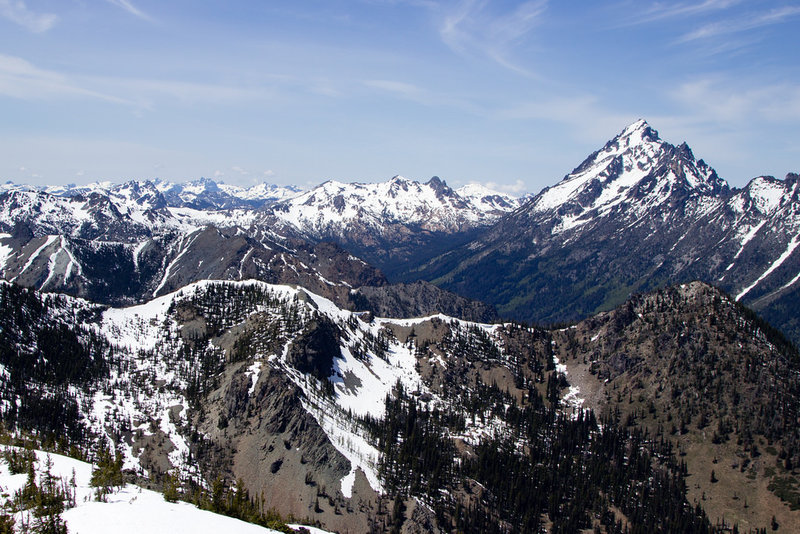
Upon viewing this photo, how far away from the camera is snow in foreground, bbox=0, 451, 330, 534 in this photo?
8350cm

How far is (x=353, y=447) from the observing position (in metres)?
187

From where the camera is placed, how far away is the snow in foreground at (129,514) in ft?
274

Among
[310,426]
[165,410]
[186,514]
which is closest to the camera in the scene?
[186,514]

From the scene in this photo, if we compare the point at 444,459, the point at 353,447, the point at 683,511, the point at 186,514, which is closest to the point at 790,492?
the point at 683,511

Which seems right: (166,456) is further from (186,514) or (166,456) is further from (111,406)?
(186,514)

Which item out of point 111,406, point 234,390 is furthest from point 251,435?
point 111,406

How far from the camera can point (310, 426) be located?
7136 inches

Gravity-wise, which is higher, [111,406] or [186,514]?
[111,406]

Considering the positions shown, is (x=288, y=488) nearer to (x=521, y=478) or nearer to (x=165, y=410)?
(x=165, y=410)

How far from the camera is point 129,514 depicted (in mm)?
88312

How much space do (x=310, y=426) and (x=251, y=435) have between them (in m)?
19.9

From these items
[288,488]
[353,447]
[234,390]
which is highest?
[234,390]

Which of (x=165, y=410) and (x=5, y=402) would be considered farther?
(x=165, y=410)

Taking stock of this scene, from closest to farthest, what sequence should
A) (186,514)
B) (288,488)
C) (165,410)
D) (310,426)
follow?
(186,514) < (288,488) < (310,426) < (165,410)
